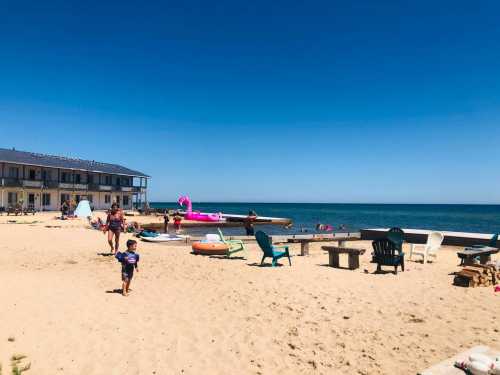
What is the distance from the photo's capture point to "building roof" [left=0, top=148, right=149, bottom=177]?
39.7 metres

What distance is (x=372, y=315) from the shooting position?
22.4 ft

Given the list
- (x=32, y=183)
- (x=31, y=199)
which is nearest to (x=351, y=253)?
A: (x=32, y=183)

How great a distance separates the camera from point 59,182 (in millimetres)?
41875

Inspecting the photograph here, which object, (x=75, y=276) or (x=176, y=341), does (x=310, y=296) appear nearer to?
(x=176, y=341)

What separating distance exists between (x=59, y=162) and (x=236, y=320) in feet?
147

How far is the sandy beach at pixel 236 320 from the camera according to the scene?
4.96 m

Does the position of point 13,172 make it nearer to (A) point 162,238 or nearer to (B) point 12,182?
(B) point 12,182

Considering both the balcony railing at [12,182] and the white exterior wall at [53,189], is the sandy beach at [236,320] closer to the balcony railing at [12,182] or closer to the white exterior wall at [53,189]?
the balcony railing at [12,182]

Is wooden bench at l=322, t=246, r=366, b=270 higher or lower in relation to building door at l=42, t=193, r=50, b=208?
lower

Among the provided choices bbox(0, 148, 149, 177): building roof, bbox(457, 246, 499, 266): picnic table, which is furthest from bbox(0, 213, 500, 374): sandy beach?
bbox(0, 148, 149, 177): building roof

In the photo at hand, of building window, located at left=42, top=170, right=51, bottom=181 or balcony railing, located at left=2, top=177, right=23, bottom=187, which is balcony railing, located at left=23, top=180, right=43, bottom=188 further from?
building window, located at left=42, top=170, right=51, bottom=181

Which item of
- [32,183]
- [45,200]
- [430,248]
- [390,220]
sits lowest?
[390,220]

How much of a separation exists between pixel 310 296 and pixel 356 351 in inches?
111

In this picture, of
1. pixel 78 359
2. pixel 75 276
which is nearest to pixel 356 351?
pixel 78 359
